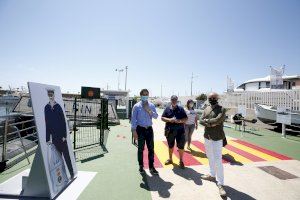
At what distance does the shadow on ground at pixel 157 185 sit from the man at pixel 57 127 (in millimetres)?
1727

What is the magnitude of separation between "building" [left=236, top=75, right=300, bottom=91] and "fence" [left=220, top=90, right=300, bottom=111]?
19.9 metres

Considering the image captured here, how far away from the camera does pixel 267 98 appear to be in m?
18.0

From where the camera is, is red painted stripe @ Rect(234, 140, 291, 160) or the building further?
the building

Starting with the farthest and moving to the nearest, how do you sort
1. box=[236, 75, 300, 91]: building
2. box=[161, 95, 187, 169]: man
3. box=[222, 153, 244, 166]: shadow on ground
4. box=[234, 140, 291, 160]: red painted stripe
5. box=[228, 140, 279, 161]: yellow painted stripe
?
box=[236, 75, 300, 91]: building, box=[234, 140, 291, 160]: red painted stripe, box=[228, 140, 279, 161]: yellow painted stripe, box=[222, 153, 244, 166]: shadow on ground, box=[161, 95, 187, 169]: man

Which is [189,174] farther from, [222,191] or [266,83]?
[266,83]

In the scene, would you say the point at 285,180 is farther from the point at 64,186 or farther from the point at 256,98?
the point at 256,98

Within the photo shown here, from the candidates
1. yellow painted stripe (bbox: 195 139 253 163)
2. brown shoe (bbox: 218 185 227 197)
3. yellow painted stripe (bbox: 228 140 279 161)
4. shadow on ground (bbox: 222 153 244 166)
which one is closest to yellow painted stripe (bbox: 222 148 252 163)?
yellow painted stripe (bbox: 195 139 253 163)

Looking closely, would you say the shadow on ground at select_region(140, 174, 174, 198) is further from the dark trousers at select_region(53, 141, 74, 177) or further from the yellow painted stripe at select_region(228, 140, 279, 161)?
the yellow painted stripe at select_region(228, 140, 279, 161)

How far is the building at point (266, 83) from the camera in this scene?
140 ft

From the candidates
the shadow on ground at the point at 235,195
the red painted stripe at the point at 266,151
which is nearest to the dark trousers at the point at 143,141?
the shadow on ground at the point at 235,195

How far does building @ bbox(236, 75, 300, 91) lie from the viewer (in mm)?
42531

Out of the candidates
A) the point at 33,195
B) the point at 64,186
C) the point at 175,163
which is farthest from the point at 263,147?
the point at 33,195

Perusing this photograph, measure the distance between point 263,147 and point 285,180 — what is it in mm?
4014

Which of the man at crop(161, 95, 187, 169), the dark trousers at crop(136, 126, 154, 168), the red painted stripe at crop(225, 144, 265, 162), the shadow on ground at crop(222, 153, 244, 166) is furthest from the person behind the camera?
the red painted stripe at crop(225, 144, 265, 162)
